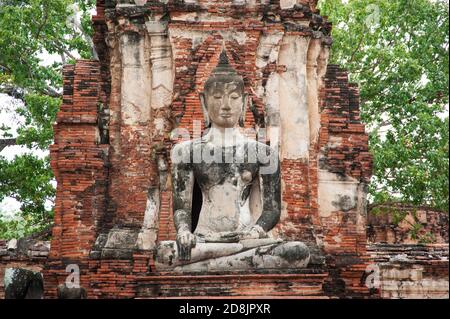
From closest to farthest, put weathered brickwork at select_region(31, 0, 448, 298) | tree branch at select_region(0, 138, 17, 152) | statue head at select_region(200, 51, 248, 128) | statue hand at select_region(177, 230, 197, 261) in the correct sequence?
statue hand at select_region(177, 230, 197, 261), statue head at select_region(200, 51, 248, 128), weathered brickwork at select_region(31, 0, 448, 298), tree branch at select_region(0, 138, 17, 152)

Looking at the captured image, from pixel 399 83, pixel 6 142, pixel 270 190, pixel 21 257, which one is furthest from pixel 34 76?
pixel 270 190

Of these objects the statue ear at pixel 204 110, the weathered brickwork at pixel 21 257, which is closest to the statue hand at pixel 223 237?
the statue ear at pixel 204 110

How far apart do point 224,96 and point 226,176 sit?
2.69 ft

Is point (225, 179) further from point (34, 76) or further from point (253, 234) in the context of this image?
point (34, 76)

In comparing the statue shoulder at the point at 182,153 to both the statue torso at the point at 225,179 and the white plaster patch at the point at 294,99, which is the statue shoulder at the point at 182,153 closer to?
the statue torso at the point at 225,179

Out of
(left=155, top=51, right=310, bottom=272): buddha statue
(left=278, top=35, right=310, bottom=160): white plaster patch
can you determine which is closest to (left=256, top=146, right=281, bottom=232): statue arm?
(left=155, top=51, right=310, bottom=272): buddha statue

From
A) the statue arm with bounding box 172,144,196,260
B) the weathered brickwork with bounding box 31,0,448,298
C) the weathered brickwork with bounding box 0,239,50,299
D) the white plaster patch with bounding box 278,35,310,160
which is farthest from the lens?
the weathered brickwork with bounding box 0,239,50,299

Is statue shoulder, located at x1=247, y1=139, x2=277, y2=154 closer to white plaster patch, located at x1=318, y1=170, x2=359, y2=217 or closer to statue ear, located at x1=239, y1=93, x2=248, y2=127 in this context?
statue ear, located at x1=239, y1=93, x2=248, y2=127

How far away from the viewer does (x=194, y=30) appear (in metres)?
11.4

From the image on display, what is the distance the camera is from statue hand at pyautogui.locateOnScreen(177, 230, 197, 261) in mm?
9773

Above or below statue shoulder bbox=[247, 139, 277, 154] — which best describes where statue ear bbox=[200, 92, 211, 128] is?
above

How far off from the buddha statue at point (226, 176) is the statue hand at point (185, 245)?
88mm

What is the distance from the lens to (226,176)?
10391mm

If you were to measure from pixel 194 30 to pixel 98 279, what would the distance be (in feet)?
9.69
